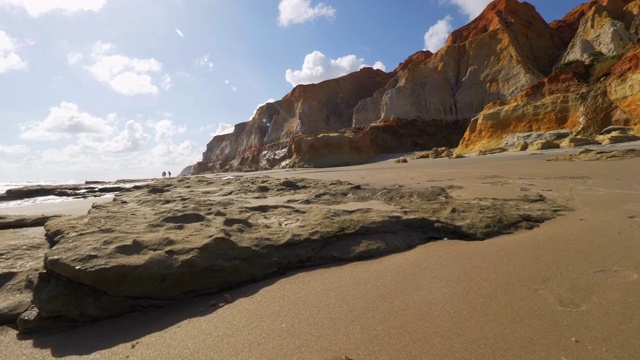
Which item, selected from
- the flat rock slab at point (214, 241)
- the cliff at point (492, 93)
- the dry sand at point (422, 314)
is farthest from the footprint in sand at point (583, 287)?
the cliff at point (492, 93)

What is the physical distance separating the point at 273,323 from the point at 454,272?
124cm

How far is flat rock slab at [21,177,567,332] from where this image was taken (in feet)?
6.55

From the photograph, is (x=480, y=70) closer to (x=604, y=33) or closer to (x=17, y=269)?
(x=604, y=33)

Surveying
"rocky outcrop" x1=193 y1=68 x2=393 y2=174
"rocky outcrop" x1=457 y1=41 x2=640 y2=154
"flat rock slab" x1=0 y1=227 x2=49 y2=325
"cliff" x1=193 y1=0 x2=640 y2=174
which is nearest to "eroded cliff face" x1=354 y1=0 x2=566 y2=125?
"cliff" x1=193 y1=0 x2=640 y2=174

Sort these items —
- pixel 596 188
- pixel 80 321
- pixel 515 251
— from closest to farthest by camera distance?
pixel 80 321
pixel 515 251
pixel 596 188

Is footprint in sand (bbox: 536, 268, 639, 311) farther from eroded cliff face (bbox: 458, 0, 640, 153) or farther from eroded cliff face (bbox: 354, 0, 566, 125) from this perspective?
eroded cliff face (bbox: 354, 0, 566, 125)

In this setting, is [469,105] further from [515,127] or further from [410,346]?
[410,346]

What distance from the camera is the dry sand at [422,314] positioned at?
1.37m

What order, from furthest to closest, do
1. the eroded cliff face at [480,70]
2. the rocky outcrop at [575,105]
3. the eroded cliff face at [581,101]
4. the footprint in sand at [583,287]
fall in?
the eroded cliff face at [480,70]
the eroded cliff face at [581,101]
the rocky outcrop at [575,105]
the footprint in sand at [583,287]

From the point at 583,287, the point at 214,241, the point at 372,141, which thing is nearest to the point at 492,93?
the point at 372,141

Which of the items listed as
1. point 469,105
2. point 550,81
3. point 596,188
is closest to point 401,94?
point 469,105

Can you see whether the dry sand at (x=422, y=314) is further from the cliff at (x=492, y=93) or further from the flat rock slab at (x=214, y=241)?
the cliff at (x=492, y=93)

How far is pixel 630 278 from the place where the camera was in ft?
5.83

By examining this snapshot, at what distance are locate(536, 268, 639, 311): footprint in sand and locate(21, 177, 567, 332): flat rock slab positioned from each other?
3.30 ft
